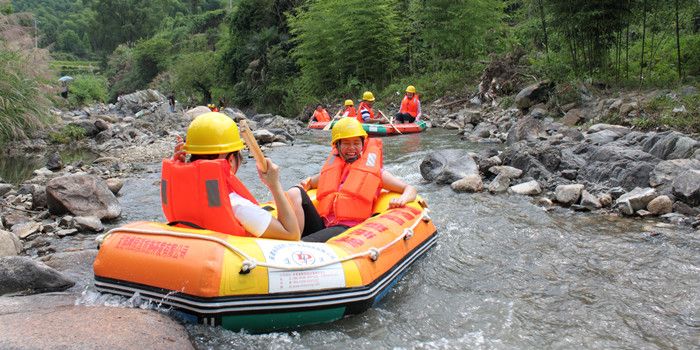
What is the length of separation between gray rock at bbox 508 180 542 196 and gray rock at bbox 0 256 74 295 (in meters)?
5.38

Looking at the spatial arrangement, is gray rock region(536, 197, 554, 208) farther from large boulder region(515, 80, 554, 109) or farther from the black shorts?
large boulder region(515, 80, 554, 109)

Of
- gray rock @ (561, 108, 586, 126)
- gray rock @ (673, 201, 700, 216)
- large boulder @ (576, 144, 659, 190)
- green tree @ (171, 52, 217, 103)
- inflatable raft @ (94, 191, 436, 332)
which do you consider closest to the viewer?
inflatable raft @ (94, 191, 436, 332)

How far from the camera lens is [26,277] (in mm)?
3930

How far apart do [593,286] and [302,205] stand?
236cm

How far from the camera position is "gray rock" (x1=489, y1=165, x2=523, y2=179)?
7.81 meters

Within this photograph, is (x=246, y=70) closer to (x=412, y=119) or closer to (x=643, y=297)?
(x=412, y=119)

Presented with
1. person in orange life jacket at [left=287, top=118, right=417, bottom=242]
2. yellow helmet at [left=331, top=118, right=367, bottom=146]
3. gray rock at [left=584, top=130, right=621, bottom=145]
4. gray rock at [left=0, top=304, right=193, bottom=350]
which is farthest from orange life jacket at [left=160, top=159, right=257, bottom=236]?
gray rock at [left=584, top=130, right=621, bottom=145]

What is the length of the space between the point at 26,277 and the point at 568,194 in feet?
18.2

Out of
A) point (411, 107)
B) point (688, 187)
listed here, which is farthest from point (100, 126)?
point (688, 187)

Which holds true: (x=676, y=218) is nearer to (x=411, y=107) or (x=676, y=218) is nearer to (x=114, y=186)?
(x=114, y=186)

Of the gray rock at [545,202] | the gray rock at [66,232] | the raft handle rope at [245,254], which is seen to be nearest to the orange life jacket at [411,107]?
the gray rock at [545,202]

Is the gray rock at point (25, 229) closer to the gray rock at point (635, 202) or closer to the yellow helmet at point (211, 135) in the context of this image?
the yellow helmet at point (211, 135)

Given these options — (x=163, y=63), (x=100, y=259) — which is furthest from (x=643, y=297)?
(x=163, y=63)

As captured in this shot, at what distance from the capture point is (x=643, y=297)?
13.2ft
